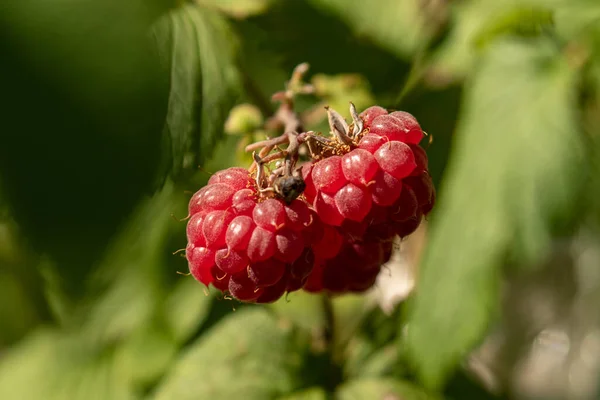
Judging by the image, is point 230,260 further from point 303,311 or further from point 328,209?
point 303,311

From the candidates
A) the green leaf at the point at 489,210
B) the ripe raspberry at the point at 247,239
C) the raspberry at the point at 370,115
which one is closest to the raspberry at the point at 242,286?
the ripe raspberry at the point at 247,239

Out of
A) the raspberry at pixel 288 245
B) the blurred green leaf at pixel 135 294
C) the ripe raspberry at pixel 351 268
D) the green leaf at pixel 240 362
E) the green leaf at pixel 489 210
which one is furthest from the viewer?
the blurred green leaf at pixel 135 294

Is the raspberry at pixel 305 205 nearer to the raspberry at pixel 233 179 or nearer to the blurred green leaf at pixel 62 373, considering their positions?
the raspberry at pixel 233 179

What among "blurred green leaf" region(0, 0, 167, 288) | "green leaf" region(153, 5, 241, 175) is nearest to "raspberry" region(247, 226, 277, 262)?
"green leaf" region(153, 5, 241, 175)

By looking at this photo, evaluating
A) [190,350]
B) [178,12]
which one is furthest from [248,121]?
[190,350]

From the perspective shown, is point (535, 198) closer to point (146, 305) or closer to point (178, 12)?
point (178, 12)

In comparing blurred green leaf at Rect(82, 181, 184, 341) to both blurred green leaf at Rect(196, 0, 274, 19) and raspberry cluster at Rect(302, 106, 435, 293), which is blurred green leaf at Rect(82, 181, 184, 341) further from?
raspberry cluster at Rect(302, 106, 435, 293)
